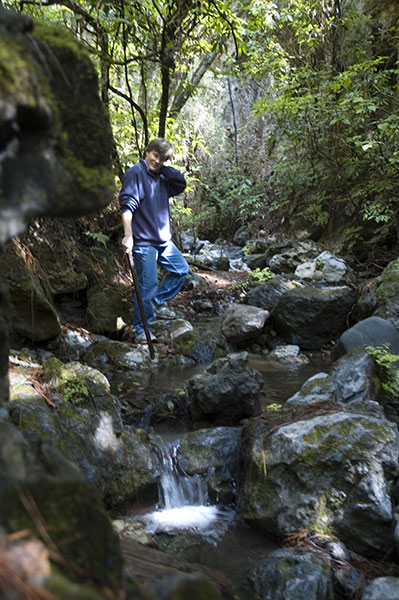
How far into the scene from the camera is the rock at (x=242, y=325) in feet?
22.0

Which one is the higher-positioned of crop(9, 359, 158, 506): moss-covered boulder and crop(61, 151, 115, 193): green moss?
crop(61, 151, 115, 193): green moss

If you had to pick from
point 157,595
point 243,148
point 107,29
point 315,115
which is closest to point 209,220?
point 243,148

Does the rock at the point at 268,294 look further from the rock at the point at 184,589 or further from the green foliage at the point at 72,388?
the rock at the point at 184,589

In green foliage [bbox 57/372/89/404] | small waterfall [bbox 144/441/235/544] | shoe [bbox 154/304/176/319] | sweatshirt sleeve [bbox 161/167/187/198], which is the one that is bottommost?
small waterfall [bbox 144/441/235/544]

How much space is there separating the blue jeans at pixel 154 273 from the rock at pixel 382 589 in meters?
4.21

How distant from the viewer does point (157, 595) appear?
1.02m

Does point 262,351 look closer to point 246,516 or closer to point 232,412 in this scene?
point 232,412

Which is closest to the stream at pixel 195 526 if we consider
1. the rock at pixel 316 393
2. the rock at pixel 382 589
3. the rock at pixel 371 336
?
the rock at pixel 382 589

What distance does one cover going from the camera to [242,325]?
6.72 m

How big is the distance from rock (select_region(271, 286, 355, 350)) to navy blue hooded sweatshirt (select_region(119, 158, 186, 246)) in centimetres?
261

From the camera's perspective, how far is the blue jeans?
569cm

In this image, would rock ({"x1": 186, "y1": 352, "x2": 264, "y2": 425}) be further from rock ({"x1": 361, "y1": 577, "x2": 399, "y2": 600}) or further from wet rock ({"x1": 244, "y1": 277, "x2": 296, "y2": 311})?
wet rock ({"x1": 244, "y1": 277, "x2": 296, "y2": 311})

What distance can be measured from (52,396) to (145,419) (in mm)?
1298

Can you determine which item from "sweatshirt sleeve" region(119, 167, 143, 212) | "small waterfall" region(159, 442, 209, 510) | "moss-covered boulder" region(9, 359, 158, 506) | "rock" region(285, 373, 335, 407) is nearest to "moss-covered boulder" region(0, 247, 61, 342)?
"sweatshirt sleeve" region(119, 167, 143, 212)
